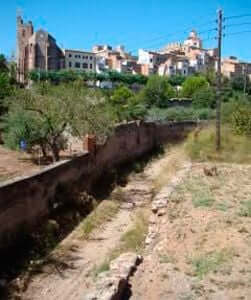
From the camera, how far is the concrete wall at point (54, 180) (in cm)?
1080

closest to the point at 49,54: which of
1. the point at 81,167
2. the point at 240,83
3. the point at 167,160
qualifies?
the point at 240,83

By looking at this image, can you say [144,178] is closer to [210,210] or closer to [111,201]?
[111,201]

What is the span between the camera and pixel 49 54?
117938 mm

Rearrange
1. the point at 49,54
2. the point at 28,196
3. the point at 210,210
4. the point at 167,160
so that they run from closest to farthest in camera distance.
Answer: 1. the point at 28,196
2. the point at 210,210
3. the point at 167,160
4. the point at 49,54

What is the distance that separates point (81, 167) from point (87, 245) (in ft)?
17.4

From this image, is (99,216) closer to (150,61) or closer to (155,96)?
(155,96)

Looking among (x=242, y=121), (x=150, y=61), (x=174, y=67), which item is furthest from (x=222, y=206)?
(x=150, y=61)

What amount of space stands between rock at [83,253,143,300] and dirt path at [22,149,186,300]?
81 cm

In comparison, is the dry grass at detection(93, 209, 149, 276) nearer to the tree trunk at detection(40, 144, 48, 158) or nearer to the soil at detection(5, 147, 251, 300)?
the soil at detection(5, 147, 251, 300)

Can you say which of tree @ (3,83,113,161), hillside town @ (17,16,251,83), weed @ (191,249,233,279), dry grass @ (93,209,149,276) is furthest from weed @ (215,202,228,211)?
hillside town @ (17,16,251,83)

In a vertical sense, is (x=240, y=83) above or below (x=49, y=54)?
below

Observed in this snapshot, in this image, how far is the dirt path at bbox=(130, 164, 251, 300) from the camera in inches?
310

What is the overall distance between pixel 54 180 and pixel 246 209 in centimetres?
602

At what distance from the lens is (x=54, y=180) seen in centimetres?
1398
